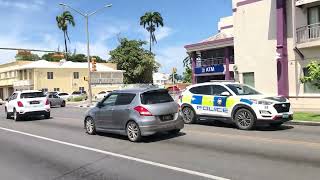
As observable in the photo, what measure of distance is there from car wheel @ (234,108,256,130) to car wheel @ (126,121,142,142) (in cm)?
424

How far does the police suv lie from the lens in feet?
50.5

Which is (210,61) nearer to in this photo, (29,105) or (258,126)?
(29,105)

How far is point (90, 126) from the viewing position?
15.9 meters

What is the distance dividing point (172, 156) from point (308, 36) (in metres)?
17.2

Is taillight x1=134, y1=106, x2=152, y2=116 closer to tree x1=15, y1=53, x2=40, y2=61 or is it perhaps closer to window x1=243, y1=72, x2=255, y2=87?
window x1=243, y1=72, x2=255, y2=87

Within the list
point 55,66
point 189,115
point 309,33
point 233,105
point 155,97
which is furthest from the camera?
point 55,66

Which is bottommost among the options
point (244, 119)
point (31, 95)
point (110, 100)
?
point (244, 119)

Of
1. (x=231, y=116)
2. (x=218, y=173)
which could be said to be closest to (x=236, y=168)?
(x=218, y=173)

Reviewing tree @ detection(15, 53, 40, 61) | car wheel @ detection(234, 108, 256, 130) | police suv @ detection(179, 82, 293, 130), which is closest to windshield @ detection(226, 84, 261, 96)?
police suv @ detection(179, 82, 293, 130)

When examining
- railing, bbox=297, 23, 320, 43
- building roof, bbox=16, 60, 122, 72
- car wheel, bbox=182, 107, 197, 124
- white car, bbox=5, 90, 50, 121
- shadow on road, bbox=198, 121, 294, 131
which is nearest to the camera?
shadow on road, bbox=198, 121, 294, 131

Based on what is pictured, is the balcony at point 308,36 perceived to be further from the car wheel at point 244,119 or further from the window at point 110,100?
the window at point 110,100

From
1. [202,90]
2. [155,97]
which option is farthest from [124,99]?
[202,90]

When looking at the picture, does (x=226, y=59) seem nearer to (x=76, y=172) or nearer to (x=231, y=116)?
(x=231, y=116)

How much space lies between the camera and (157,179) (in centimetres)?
848
